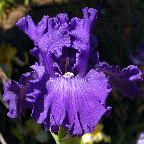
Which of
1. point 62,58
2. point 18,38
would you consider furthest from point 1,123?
point 62,58

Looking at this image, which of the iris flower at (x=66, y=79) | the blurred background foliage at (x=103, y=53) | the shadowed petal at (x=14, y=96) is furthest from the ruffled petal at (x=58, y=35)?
the blurred background foliage at (x=103, y=53)

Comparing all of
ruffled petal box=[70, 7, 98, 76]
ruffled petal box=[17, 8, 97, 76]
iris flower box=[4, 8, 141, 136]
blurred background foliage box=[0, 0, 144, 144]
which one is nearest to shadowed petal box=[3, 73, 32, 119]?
iris flower box=[4, 8, 141, 136]

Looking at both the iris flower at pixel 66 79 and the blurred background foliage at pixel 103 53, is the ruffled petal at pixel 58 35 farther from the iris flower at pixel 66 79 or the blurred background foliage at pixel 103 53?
the blurred background foliage at pixel 103 53

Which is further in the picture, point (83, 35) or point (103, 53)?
point (103, 53)

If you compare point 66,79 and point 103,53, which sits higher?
point 66,79

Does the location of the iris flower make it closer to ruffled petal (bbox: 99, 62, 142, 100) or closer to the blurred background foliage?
ruffled petal (bbox: 99, 62, 142, 100)

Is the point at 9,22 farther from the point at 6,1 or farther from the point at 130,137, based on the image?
the point at 130,137

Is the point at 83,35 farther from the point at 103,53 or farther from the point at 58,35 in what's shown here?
the point at 103,53

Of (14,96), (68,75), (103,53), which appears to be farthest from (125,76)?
(103,53)
